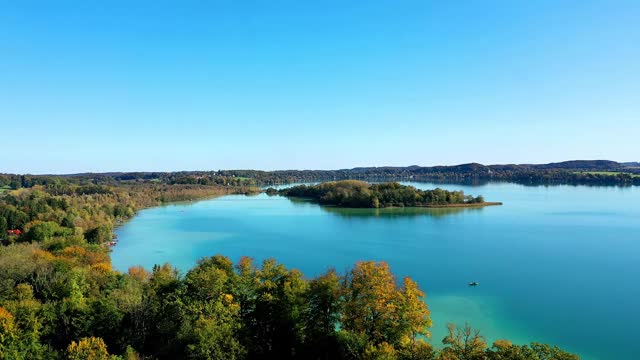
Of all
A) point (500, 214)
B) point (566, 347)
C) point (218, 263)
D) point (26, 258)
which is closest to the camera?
point (566, 347)

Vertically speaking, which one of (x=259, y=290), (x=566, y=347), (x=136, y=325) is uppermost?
(x=259, y=290)

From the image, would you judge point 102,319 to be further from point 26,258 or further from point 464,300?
point 464,300

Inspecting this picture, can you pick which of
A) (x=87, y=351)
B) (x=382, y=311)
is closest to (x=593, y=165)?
(x=382, y=311)

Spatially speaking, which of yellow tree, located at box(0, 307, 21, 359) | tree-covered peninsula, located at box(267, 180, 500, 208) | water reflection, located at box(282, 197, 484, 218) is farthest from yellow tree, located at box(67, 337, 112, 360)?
tree-covered peninsula, located at box(267, 180, 500, 208)

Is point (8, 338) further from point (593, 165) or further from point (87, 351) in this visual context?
point (593, 165)

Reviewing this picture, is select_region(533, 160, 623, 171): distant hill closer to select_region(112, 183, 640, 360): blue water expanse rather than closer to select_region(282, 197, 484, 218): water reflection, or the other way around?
select_region(112, 183, 640, 360): blue water expanse

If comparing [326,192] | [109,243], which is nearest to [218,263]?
[109,243]
